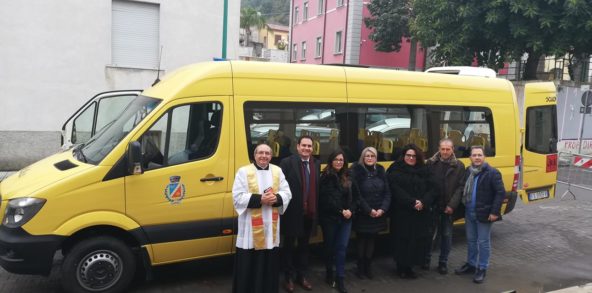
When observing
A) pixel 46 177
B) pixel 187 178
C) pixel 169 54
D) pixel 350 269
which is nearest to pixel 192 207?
pixel 187 178

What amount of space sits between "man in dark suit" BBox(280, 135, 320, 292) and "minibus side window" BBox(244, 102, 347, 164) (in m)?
0.57

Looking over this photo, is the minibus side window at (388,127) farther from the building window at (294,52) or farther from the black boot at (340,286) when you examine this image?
the building window at (294,52)

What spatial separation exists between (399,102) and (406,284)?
2212mm

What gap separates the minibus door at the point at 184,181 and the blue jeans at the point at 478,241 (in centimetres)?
282

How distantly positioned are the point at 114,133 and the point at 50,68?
316 inches

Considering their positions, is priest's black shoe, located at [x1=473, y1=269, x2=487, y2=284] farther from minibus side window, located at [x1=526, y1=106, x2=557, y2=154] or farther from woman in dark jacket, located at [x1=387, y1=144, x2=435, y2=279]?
minibus side window, located at [x1=526, y1=106, x2=557, y2=154]

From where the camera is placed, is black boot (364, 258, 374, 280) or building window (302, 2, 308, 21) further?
building window (302, 2, 308, 21)

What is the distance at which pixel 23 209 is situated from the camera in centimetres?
440

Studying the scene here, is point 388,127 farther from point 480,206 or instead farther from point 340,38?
point 340,38

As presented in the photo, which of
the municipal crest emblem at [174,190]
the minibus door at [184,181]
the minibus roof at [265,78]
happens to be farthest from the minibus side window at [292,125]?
the municipal crest emblem at [174,190]

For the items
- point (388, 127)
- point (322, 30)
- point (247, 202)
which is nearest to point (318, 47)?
point (322, 30)

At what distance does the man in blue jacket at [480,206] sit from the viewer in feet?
18.0

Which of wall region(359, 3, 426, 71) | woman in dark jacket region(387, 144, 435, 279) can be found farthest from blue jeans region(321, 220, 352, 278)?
wall region(359, 3, 426, 71)

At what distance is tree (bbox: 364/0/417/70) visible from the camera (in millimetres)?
26409
